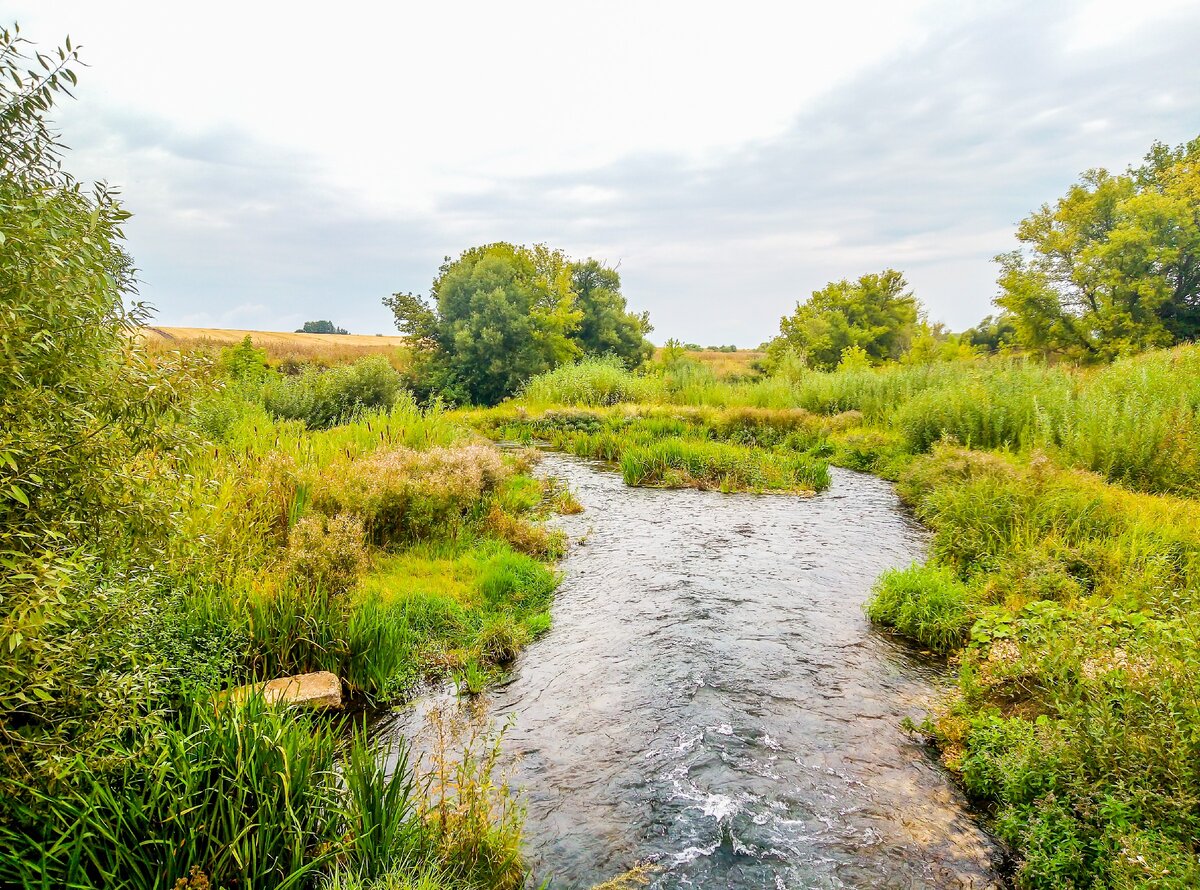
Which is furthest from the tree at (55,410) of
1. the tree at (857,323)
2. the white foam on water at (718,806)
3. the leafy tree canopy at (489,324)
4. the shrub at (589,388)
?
the tree at (857,323)

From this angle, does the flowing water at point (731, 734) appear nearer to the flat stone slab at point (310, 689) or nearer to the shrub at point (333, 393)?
the flat stone slab at point (310, 689)

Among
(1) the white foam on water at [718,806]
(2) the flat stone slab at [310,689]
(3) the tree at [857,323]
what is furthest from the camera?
(3) the tree at [857,323]

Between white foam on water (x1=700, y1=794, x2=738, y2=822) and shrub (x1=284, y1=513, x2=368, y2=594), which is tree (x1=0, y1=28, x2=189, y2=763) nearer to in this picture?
shrub (x1=284, y1=513, x2=368, y2=594)

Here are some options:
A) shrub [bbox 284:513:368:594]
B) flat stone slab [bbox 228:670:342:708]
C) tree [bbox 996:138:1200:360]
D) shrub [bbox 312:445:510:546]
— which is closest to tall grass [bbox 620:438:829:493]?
shrub [bbox 312:445:510:546]

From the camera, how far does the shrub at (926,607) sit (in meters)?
5.50

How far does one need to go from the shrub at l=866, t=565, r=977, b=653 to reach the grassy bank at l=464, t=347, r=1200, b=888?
2 centimetres

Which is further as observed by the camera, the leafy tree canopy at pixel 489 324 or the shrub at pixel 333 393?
the leafy tree canopy at pixel 489 324

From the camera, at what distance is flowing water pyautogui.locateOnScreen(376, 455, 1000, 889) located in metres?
3.13

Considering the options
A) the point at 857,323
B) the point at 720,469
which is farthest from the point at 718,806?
the point at 857,323

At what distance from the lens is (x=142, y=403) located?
2629mm

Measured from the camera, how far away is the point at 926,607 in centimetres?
569

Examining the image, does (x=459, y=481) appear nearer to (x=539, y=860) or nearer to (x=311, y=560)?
(x=311, y=560)

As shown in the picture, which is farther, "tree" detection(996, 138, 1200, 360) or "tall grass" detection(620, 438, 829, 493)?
"tree" detection(996, 138, 1200, 360)

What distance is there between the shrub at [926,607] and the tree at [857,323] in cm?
2843
